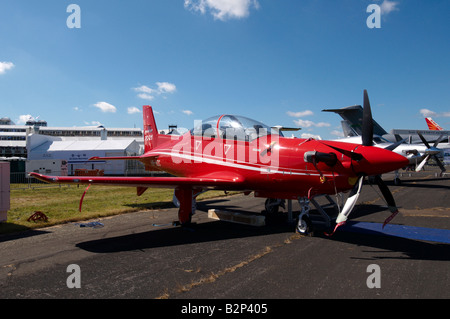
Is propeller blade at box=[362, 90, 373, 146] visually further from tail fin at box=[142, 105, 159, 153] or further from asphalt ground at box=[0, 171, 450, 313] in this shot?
tail fin at box=[142, 105, 159, 153]

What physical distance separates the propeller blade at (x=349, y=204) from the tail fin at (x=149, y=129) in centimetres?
985

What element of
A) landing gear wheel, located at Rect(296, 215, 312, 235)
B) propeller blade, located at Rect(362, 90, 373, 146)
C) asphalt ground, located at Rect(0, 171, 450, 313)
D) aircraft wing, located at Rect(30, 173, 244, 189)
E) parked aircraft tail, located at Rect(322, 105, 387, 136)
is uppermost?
parked aircraft tail, located at Rect(322, 105, 387, 136)

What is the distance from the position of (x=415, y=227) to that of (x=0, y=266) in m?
10.3

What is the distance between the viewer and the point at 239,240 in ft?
23.4

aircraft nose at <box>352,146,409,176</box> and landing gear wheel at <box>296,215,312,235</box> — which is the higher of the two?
aircraft nose at <box>352,146,409,176</box>

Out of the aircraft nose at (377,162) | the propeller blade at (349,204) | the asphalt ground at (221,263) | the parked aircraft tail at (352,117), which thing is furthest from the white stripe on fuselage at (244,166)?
the parked aircraft tail at (352,117)

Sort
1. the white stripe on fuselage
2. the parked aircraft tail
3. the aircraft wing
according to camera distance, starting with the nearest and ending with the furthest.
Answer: the aircraft wing
the white stripe on fuselage
the parked aircraft tail

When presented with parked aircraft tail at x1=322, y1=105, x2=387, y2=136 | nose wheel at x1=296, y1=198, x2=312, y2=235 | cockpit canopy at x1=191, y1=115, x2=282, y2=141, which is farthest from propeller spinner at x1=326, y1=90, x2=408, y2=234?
parked aircraft tail at x1=322, y1=105, x2=387, y2=136

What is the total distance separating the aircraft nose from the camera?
19.3 feet

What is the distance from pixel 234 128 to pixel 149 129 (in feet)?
24.5

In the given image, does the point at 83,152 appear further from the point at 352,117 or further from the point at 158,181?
the point at 158,181

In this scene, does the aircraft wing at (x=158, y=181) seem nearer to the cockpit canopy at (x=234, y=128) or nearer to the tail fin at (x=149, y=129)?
the cockpit canopy at (x=234, y=128)
